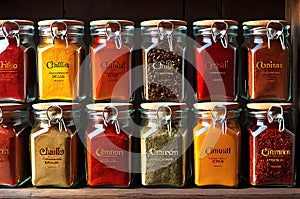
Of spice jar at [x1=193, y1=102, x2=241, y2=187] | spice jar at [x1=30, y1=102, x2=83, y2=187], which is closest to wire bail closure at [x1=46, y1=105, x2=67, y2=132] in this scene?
spice jar at [x1=30, y1=102, x2=83, y2=187]

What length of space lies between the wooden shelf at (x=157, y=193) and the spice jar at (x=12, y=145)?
30mm

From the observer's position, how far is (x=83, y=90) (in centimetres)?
116

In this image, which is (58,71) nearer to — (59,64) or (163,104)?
(59,64)

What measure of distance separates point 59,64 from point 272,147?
463 millimetres

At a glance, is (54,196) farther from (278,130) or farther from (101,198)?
(278,130)

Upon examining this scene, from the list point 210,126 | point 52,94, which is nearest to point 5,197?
point 52,94

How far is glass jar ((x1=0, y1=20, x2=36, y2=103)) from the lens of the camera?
44.3 inches

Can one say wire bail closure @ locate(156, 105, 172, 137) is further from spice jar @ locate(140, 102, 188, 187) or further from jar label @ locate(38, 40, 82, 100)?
jar label @ locate(38, 40, 82, 100)

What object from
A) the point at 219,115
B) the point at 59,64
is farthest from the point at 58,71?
the point at 219,115

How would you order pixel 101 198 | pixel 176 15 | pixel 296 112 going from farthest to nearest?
pixel 176 15 → pixel 296 112 → pixel 101 198

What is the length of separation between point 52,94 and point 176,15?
39 centimetres

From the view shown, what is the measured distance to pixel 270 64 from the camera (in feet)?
3.64

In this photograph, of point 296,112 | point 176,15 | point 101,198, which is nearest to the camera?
point 101,198

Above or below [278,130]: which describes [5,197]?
below
